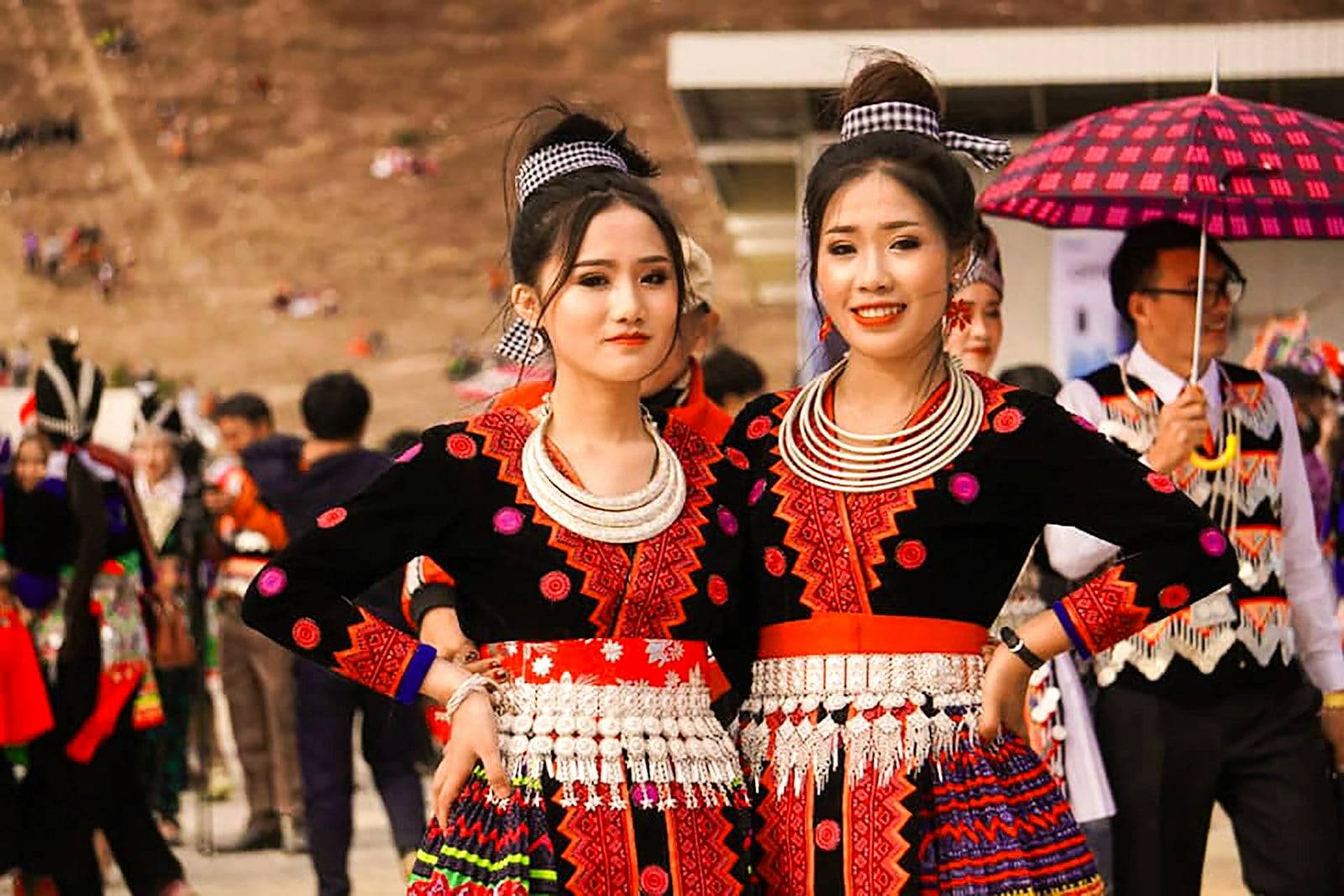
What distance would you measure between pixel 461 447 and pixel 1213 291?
80.1 inches

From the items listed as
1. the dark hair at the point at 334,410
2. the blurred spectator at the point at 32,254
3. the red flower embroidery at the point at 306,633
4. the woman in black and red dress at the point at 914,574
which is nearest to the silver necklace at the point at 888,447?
the woman in black and red dress at the point at 914,574

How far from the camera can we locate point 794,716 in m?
3.17

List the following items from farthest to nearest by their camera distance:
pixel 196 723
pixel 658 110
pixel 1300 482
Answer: pixel 658 110, pixel 196 723, pixel 1300 482

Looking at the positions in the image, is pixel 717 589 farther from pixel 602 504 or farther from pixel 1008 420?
pixel 1008 420

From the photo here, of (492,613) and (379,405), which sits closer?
(492,613)

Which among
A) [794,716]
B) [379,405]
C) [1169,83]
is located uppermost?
[379,405]

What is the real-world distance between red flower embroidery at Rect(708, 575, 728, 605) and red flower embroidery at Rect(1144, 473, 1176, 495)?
2.00ft

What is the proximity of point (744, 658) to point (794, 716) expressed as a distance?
0.54 feet

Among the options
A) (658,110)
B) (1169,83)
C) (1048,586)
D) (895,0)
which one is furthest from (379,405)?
(1048,586)

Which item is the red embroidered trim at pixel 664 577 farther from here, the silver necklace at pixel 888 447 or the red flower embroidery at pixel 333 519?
the red flower embroidery at pixel 333 519

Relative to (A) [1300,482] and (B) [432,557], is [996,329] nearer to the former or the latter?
(A) [1300,482]

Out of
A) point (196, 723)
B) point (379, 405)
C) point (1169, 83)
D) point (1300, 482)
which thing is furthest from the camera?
point (379, 405)

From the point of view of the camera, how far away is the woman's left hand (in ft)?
A: 10.2

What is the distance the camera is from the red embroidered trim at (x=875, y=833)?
3.06 meters
